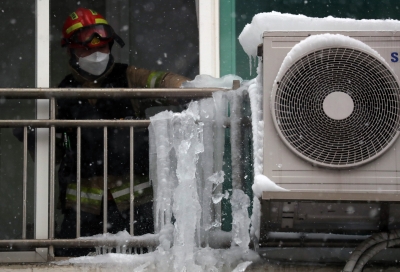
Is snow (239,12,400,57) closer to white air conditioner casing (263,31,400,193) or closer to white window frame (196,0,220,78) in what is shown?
white air conditioner casing (263,31,400,193)

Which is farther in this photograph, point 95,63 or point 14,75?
point 14,75

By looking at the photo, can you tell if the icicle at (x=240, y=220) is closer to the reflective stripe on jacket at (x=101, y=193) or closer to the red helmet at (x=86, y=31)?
the reflective stripe on jacket at (x=101, y=193)

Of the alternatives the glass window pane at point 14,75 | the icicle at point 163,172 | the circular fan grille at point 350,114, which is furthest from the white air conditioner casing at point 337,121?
the glass window pane at point 14,75

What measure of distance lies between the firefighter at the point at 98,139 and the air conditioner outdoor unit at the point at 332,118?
1506 millimetres

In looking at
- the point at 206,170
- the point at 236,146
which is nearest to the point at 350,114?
the point at 236,146

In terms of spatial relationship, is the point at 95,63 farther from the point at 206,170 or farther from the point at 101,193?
the point at 206,170

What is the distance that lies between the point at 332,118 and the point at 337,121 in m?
0.03

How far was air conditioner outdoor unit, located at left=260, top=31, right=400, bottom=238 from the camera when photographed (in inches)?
176

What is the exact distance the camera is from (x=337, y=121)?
177 inches

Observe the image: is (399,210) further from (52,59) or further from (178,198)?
(52,59)

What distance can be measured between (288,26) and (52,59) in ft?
10.4

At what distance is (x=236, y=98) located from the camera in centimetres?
534

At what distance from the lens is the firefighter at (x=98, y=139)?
235 inches

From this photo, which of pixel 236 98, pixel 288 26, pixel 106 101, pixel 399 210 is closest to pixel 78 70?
pixel 106 101
